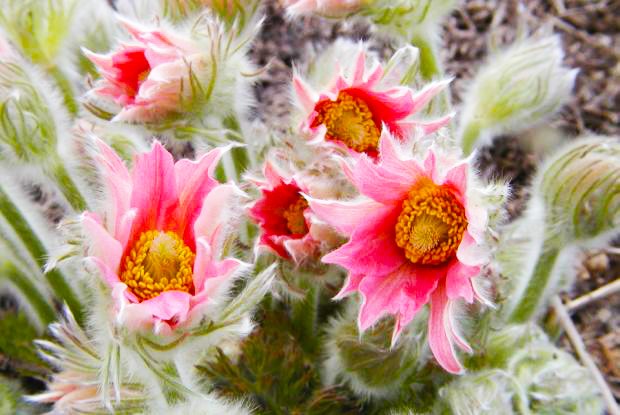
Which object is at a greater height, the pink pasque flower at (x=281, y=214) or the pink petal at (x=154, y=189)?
the pink petal at (x=154, y=189)

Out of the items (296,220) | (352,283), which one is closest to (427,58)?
(296,220)

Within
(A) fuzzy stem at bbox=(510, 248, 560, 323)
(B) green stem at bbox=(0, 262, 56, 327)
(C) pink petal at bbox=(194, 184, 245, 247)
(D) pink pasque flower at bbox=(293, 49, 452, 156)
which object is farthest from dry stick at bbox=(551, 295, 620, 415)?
(B) green stem at bbox=(0, 262, 56, 327)

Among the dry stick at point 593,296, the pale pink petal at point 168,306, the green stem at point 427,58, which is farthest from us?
the dry stick at point 593,296

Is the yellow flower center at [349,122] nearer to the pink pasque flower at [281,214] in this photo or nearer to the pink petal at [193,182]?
the pink pasque flower at [281,214]

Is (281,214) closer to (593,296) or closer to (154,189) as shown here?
(154,189)

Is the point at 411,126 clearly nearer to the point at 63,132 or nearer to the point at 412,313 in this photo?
the point at 412,313

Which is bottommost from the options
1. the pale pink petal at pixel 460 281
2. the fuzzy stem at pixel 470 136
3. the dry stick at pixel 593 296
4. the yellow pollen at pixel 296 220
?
the dry stick at pixel 593 296

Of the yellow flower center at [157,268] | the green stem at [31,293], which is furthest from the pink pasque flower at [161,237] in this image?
the green stem at [31,293]

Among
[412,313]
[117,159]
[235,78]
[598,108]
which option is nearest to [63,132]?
[235,78]
